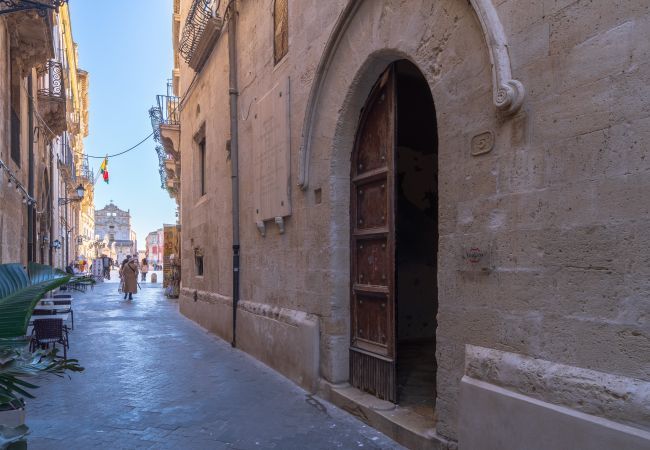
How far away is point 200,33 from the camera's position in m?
10.0

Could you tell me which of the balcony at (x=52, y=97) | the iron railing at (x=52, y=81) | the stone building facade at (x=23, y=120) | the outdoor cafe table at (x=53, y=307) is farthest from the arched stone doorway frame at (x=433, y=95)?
the iron railing at (x=52, y=81)

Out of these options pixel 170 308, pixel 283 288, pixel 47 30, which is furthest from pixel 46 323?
pixel 170 308

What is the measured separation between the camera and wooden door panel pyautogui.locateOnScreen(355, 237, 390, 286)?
183 inches

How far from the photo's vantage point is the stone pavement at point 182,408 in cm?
410

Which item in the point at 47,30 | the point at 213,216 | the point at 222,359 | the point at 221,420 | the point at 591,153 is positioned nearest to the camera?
the point at 591,153

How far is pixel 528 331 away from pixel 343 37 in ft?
11.7

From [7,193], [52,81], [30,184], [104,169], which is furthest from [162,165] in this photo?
[7,193]

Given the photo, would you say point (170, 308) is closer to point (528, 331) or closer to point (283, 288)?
point (283, 288)

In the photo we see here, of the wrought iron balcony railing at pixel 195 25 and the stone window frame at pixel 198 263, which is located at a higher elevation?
the wrought iron balcony railing at pixel 195 25

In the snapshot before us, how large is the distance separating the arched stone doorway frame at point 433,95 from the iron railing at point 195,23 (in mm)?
5382

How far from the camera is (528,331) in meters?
2.89

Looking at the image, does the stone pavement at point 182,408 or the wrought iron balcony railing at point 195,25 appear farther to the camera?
the wrought iron balcony railing at point 195,25

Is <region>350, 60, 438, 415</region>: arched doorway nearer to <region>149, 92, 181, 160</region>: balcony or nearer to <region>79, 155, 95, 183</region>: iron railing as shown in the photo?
<region>149, 92, 181, 160</region>: balcony

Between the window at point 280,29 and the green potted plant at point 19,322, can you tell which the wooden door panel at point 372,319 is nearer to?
the green potted plant at point 19,322
